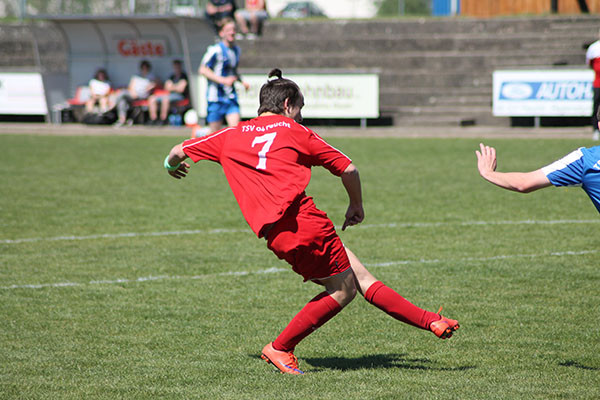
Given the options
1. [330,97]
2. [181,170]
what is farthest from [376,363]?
[330,97]

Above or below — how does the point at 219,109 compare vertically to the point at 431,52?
below

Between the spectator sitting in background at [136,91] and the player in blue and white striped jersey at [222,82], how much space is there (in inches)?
489

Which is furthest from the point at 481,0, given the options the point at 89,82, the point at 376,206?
the point at 376,206

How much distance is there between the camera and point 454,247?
26.7 feet

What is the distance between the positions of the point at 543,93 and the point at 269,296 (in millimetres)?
16757

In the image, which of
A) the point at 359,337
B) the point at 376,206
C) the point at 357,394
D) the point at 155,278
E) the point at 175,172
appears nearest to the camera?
the point at 357,394

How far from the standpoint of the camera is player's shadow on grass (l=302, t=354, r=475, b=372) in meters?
4.65

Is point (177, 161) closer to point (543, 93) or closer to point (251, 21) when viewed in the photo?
point (543, 93)

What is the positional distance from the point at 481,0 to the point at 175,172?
98.0 ft

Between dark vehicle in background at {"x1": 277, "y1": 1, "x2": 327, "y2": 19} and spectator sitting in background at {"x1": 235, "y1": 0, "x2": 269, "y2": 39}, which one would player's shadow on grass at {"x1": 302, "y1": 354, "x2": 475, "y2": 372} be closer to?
spectator sitting in background at {"x1": 235, "y1": 0, "x2": 269, "y2": 39}

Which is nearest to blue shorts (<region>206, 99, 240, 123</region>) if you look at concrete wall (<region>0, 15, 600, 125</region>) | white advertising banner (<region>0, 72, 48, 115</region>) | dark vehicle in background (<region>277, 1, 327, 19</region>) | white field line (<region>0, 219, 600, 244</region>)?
white field line (<region>0, 219, 600, 244</region>)

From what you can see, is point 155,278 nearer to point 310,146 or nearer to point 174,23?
point 310,146

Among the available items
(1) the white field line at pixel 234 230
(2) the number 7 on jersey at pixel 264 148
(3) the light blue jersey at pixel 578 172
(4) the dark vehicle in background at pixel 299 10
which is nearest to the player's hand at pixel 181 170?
(2) the number 7 on jersey at pixel 264 148

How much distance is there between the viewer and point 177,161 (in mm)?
4727
